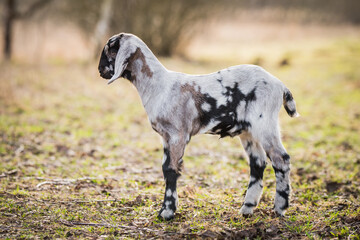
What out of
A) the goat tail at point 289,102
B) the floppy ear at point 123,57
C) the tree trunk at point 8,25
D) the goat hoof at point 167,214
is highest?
the tree trunk at point 8,25

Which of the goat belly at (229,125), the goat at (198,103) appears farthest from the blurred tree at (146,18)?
the goat belly at (229,125)

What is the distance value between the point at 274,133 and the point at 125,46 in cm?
210

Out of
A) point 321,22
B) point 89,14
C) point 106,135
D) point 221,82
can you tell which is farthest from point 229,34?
point 221,82

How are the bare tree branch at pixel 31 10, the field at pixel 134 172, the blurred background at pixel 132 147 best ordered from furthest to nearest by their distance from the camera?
the bare tree branch at pixel 31 10, the blurred background at pixel 132 147, the field at pixel 134 172

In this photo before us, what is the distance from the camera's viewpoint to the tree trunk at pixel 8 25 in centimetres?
1861

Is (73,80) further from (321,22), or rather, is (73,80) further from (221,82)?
(321,22)

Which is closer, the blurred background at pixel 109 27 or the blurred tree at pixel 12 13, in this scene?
the blurred tree at pixel 12 13

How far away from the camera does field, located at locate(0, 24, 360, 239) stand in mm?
4523

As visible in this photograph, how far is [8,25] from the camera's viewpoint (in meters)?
18.9

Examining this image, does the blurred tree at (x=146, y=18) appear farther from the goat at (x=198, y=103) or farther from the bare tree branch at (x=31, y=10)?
the goat at (x=198, y=103)

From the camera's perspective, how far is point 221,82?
186 inches

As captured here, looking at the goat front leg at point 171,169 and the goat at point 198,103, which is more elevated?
the goat at point 198,103

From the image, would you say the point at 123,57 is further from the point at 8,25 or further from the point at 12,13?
the point at 8,25

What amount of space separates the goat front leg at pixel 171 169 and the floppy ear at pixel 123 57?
104cm
